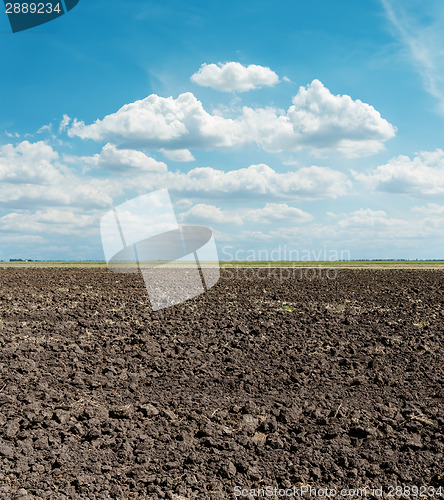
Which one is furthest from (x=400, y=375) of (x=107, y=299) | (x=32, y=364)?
(x=107, y=299)

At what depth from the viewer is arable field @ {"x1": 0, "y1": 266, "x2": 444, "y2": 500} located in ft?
19.0

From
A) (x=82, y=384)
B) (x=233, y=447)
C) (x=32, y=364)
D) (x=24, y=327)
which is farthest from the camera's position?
(x=24, y=327)

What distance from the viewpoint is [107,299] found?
1948 centimetres

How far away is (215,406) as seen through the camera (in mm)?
7742

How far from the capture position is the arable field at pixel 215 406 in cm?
580

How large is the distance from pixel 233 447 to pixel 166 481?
3.59ft

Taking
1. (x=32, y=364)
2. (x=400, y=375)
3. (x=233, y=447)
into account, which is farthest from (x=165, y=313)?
(x=233, y=447)

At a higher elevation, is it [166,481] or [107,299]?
[107,299]

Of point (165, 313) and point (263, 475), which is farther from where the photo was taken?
point (165, 313)

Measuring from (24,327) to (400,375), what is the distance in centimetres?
997

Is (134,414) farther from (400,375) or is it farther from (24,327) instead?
(24,327)

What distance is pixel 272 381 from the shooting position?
8.99 m

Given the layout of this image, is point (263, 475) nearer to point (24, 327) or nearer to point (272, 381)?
point (272, 381)

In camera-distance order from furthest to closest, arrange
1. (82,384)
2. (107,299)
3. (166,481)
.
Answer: (107,299), (82,384), (166,481)
